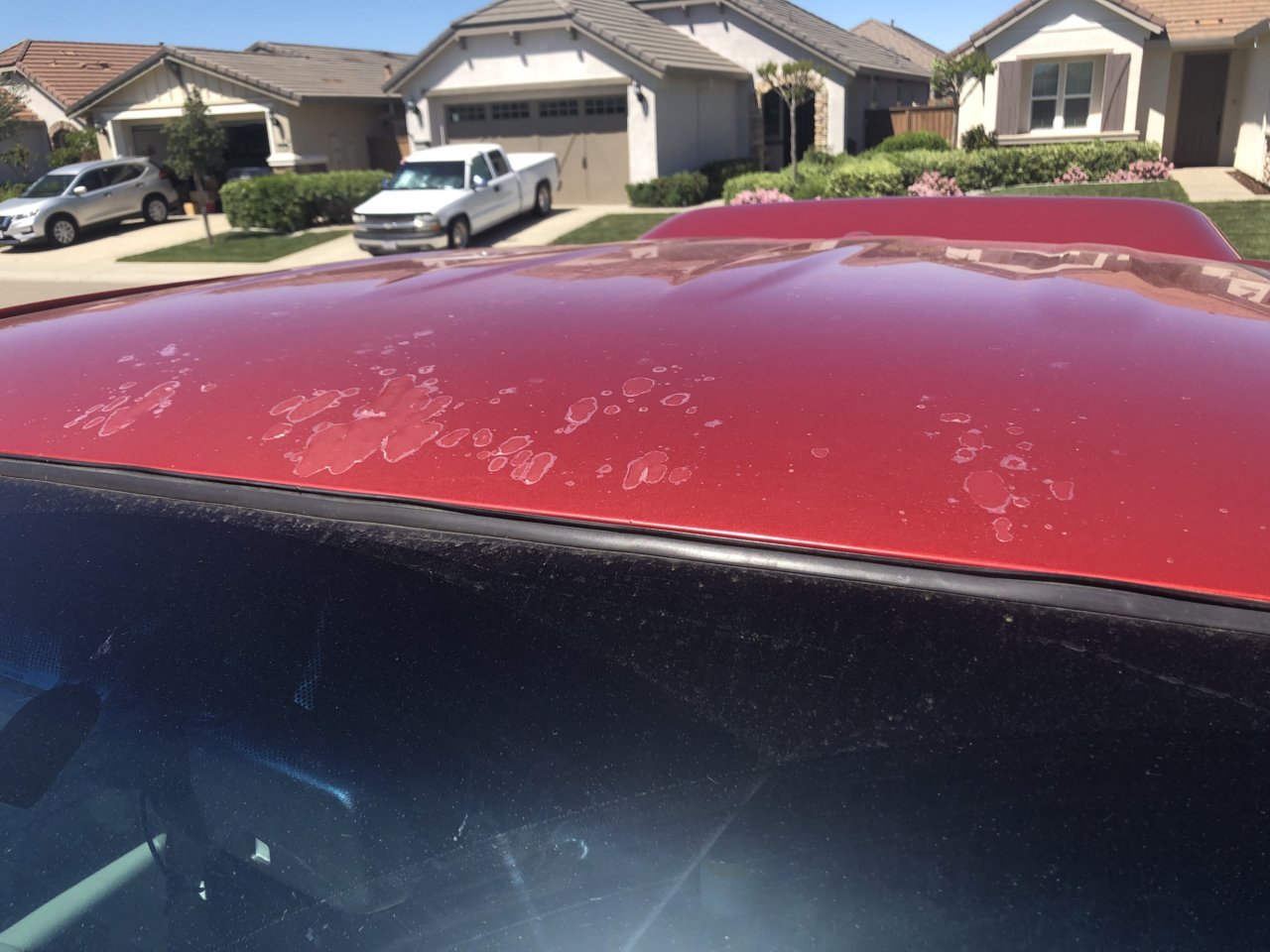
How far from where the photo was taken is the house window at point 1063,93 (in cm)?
2602

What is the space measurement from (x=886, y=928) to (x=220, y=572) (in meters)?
0.92

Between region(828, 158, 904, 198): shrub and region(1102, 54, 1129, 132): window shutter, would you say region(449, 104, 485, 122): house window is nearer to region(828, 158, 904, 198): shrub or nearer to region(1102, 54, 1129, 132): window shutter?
region(828, 158, 904, 198): shrub

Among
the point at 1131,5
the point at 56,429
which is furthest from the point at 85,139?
the point at 56,429

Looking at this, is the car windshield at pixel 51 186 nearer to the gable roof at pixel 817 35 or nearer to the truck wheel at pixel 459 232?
the truck wheel at pixel 459 232

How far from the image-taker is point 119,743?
4.32 ft

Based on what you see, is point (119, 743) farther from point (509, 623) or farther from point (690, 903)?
point (690, 903)

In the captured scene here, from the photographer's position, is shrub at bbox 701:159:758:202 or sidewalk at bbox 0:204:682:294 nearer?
sidewalk at bbox 0:204:682:294

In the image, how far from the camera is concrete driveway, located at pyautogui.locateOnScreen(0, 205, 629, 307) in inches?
752

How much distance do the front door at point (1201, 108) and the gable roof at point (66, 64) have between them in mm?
34065

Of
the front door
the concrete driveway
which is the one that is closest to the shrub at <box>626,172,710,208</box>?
the concrete driveway

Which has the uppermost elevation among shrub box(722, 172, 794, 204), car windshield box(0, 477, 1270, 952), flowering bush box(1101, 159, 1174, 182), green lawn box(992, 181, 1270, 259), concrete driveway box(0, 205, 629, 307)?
car windshield box(0, 477, 1270, 952)

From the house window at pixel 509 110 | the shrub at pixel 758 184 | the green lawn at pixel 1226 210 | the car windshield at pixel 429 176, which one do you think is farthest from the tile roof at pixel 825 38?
the car windshield at pixel 429 176

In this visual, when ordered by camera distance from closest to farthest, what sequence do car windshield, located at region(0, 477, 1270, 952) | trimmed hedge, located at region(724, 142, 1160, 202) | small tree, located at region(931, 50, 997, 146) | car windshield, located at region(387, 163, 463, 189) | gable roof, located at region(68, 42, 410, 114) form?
car windshield, located at region(0, 477, 1270, 952)
car windshield, located at region(387, 163, 463, 189)
trimmed hedge, located at region(724, 142, 1160, 202)
small tree, located at region(931, 50, 997, 146)
gable roof, located at region(68, 42, 410, 114)

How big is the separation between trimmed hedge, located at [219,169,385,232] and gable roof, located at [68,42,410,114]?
17.0 feet
